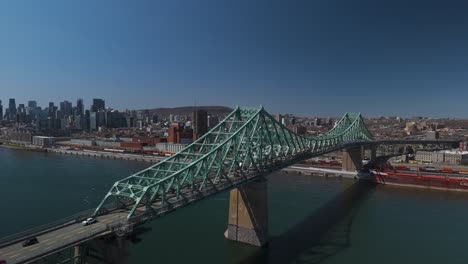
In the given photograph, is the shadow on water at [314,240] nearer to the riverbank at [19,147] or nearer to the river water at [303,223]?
the river water at [303,223]

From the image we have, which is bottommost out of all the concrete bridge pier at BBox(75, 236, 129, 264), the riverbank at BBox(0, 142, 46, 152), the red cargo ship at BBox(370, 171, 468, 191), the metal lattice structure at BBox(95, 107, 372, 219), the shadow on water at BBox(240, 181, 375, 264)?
the shadow on water at BBox(240, 181, 375, 264)

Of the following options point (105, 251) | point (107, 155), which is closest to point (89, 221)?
point (105, 251)

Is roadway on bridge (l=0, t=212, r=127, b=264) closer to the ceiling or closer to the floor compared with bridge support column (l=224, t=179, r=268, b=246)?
closer to the ceiling

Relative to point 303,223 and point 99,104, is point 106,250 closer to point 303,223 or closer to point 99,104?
point 303,223

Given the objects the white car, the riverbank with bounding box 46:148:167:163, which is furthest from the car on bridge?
the riverbank with bounding box 46:148:167:163

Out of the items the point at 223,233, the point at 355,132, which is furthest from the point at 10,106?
the point at 223,233

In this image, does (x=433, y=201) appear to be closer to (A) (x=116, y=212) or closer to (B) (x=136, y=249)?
(B) (x=136, y=249)

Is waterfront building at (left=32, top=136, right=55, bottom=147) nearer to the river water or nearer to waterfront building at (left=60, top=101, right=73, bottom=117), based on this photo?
the river water

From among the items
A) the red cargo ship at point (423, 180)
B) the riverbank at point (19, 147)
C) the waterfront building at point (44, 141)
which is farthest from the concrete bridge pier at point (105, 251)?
the waterfront building at point (44, 141)
